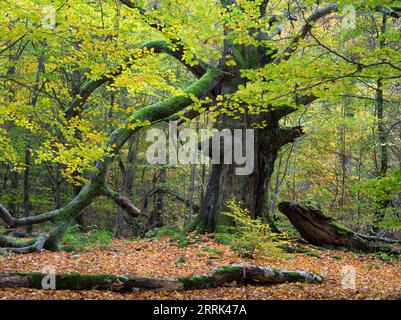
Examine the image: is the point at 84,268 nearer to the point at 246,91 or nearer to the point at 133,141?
the point at 246,91

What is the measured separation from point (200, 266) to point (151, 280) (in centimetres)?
263

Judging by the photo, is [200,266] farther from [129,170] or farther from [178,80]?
[129,170]

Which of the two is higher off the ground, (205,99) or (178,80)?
(178,80)

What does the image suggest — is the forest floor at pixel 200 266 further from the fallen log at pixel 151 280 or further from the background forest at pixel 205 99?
the background forest at pixel 205 99

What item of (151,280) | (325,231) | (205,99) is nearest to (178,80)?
(205,99)

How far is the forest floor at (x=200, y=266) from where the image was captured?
5.04m

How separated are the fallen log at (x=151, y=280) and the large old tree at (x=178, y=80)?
8.47 ft

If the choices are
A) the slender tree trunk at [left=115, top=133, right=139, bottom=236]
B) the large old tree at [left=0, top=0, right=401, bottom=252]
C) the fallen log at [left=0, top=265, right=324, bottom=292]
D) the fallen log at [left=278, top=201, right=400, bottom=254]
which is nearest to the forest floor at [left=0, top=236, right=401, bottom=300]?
the fallen log at [left=0, top=265, right=324, bottom=292]

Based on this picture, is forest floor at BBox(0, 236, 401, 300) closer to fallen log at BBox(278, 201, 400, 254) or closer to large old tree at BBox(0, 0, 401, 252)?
fallen log at BBox(278, 201, 400, 254)

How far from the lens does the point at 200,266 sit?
7.57 m

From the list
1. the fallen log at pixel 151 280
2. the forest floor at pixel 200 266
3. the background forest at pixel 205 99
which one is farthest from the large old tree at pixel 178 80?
the fallen log at pixel 151 280

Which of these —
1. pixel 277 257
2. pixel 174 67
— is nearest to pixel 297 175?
pixel 174 67
